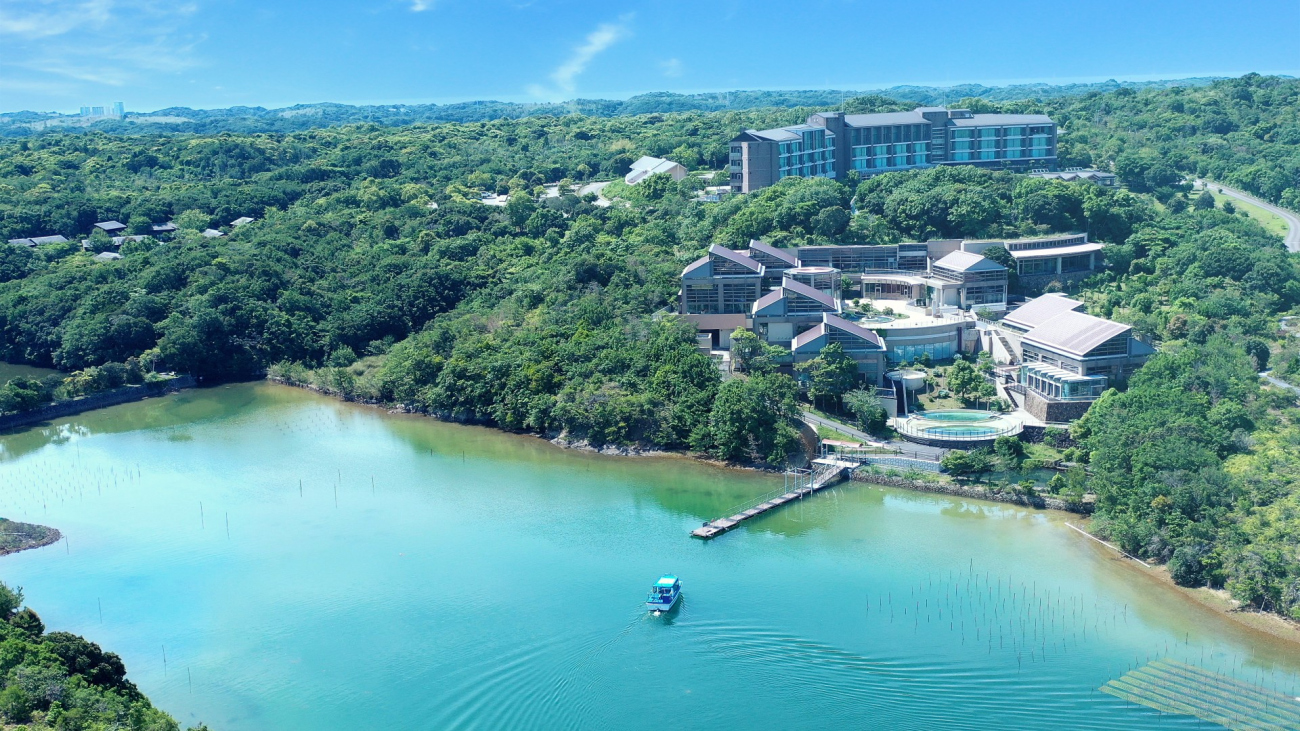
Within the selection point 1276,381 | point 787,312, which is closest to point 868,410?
point 787,312

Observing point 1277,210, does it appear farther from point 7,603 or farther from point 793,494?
point 7,603

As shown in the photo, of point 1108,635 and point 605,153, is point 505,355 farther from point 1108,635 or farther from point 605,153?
point 605,153

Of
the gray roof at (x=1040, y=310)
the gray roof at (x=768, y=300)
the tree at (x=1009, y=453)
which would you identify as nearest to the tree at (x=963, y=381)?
the gray roof at (x=1040, y=310)

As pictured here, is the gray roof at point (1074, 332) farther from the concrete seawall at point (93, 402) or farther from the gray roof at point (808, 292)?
the concrete seawall at point (93, 402)

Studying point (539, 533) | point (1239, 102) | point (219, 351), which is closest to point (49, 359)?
point (219, 351)

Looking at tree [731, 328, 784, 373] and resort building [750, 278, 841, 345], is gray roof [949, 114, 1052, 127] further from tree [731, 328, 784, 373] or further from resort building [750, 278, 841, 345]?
tree [731, 328, 784, 373]
